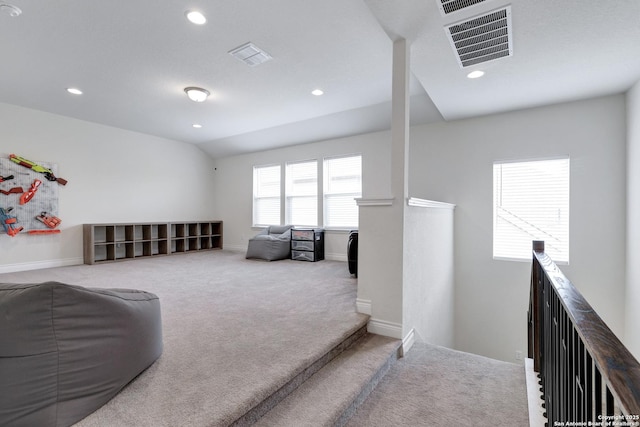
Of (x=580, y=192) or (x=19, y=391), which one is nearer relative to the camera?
(x=19, y=391)

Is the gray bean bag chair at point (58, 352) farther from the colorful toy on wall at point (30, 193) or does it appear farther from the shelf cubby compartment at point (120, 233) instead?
the shelf cubby compartment at point (120, 233)

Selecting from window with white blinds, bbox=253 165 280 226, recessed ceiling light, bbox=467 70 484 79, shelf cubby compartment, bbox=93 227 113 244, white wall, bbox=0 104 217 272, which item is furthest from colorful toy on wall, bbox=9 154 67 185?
recessed ceiling light, bbox=467 70 484 79

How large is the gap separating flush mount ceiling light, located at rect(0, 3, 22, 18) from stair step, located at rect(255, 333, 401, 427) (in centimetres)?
357

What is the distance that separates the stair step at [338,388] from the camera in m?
1.50

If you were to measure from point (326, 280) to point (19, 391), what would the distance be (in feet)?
9.93

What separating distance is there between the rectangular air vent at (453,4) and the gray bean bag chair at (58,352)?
274 centimetres

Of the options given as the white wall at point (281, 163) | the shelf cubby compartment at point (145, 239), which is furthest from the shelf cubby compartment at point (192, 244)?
the white wall at point (281, 163)

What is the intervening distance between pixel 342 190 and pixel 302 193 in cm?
94

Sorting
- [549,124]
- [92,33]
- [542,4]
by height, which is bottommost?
[549,124]

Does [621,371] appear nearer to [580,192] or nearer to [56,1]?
[56,1]

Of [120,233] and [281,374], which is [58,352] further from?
[120,233]

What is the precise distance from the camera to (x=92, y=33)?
2.67 metres

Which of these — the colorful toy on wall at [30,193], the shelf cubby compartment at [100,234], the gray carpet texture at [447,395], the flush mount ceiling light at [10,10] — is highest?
the flush mount ceiling light at [10,10]

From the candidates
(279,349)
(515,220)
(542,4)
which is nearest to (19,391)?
(279,349)
